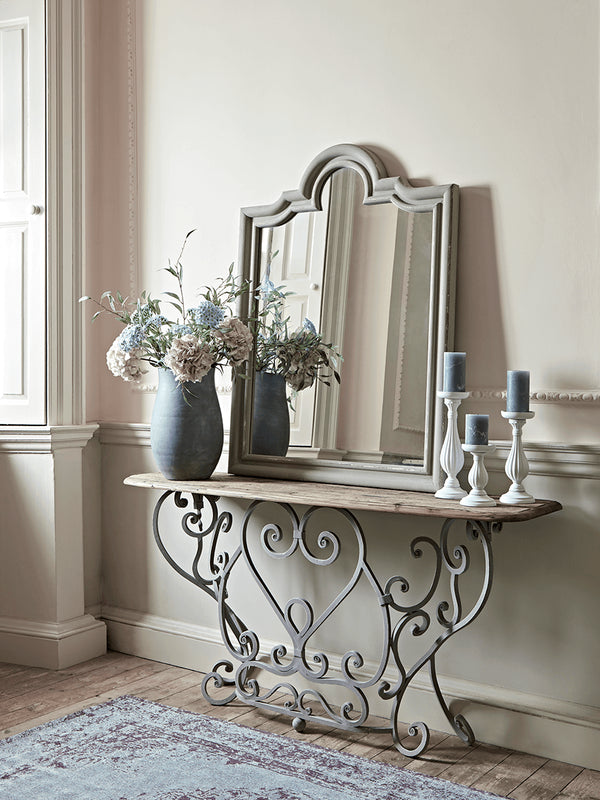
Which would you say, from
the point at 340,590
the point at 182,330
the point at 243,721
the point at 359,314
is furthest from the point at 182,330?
the point at 243,721

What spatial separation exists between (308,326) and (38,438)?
3.76 feet

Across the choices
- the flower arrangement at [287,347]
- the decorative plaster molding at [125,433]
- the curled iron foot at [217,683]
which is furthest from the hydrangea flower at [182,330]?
the curled iron foot at [217,683]

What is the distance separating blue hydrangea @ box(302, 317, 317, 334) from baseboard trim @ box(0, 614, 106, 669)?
4.89ft

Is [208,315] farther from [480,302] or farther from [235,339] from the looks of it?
[480,302]

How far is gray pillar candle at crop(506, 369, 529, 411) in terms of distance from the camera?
2562 millimetres

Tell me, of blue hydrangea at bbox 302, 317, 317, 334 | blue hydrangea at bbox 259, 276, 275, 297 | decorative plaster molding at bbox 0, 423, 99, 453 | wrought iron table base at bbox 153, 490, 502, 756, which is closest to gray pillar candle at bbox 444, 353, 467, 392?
wrought iron table base at bbox 153, 490, 502, 756

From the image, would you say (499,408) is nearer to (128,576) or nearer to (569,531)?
(569,531)

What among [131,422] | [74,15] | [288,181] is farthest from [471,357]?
[74,15]

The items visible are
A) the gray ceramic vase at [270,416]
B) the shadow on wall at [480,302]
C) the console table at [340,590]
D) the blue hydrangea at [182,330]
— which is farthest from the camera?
the gray ceramic vase at [270,416]

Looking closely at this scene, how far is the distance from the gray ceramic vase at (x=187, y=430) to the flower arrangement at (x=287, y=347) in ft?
0.74

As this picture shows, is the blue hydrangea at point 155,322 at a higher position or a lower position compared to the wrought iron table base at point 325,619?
higher

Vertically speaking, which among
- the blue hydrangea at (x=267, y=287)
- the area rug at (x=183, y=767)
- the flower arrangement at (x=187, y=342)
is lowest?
the area rug at (x=183, y=767)

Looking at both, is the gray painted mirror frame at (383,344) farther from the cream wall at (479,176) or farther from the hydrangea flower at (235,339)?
the hydrangea flower at (235,339)

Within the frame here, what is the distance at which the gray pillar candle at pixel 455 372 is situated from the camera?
265cm
